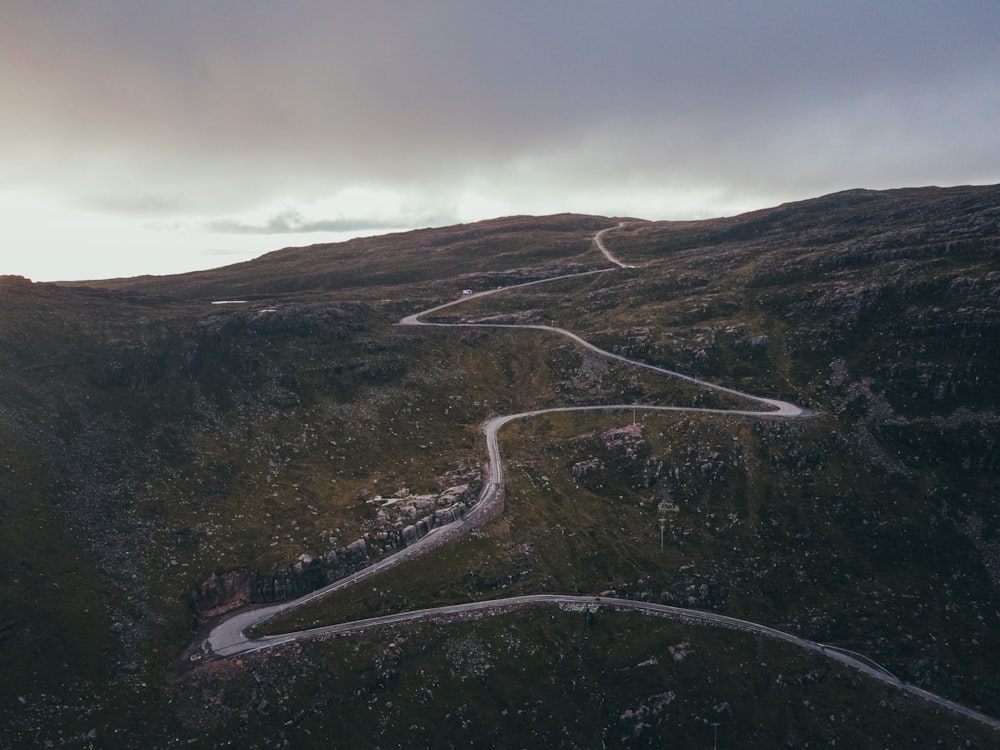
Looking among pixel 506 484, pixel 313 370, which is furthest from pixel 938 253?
pixel 313 370

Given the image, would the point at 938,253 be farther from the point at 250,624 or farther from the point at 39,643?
the point at 39,643

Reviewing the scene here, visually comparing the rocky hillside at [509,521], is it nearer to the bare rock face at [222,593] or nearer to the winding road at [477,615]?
the bare rock face at [222,593]

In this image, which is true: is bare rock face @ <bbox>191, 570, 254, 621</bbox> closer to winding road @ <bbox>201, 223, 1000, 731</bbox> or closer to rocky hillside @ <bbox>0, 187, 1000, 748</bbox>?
rocky hillside @ <bbox>0, 187, 1000, 748</bbox>

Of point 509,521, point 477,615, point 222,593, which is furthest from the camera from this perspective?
point 509,521

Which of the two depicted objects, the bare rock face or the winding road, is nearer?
the winding road

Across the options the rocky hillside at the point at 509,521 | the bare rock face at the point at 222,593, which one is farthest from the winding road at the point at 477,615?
the bare rock face at the point at 222,593

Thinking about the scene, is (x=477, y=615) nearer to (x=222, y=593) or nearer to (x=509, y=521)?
(x=509, y=521)

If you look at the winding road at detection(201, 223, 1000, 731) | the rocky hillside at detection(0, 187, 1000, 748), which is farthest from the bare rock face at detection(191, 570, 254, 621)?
the winding road at detection(201, 223, 1000, 731)

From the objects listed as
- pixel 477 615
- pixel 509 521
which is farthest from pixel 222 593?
pixel 509 521

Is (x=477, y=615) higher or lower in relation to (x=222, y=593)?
lower
